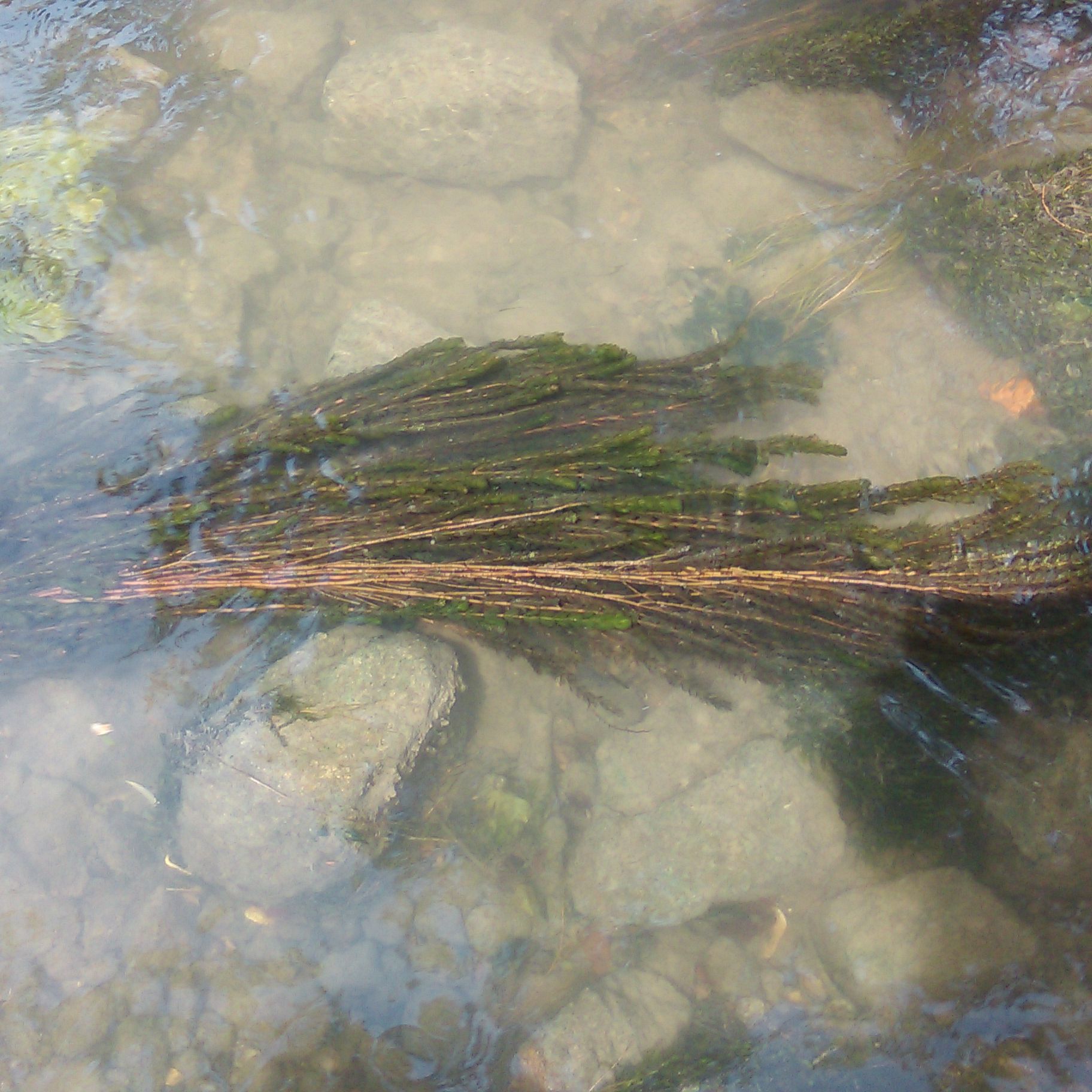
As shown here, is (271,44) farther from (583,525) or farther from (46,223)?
(583,525)

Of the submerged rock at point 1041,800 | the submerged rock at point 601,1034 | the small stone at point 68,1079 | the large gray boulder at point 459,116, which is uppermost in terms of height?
the large gray boulder at point 459,116

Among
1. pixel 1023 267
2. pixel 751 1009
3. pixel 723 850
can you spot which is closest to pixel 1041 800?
pixel 723 850

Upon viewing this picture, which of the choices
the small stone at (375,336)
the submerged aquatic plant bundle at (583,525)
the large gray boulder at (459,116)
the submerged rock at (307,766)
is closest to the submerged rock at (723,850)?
the submerged aquatic plant bundle at (583,525)

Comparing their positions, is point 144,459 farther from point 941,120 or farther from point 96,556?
point 941,120

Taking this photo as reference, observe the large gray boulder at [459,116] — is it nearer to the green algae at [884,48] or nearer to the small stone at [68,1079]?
the green algae at [884,48]

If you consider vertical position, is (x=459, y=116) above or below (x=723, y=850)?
above

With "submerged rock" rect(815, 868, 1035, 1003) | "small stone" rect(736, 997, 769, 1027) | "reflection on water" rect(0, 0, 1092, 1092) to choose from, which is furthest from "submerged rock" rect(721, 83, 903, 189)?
"small stone" rect(736, 997, 769, 1027)
